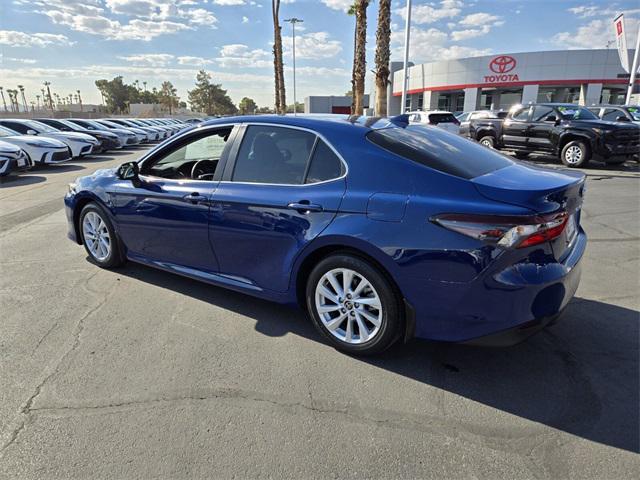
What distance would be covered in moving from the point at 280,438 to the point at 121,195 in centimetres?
304

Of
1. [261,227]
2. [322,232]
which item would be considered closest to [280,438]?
[322,232]

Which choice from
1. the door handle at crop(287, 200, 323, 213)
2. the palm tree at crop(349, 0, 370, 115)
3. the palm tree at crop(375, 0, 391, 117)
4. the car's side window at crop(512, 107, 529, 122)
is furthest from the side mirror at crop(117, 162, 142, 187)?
the palm tree at crop(349, 0, 370, 115)

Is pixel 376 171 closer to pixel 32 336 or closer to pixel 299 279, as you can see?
pixel 299 279

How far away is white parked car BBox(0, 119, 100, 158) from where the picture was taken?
15.5 m

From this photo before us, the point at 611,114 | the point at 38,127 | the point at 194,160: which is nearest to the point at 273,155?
the point at 194,160

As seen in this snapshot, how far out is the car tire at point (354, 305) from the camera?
2822mm

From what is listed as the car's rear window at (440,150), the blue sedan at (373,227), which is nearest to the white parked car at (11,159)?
the blue sedan at (373,227)

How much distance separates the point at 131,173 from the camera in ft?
14.0

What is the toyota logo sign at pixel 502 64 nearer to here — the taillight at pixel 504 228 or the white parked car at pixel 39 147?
the white parked car at pixel 39 147

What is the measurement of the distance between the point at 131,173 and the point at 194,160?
691mm

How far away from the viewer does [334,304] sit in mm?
3096

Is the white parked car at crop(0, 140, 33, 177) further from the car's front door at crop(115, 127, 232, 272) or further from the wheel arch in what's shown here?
the wheel arch

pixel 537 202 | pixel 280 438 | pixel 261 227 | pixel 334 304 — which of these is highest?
pixel 537 202

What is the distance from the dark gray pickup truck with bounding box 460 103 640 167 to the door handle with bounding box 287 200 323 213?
11835mm
